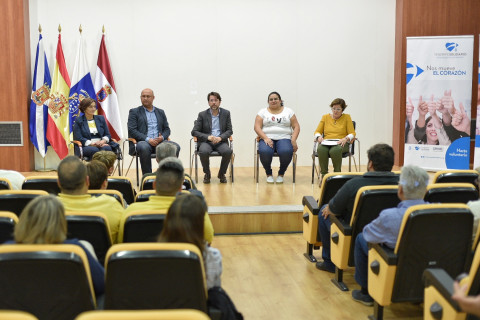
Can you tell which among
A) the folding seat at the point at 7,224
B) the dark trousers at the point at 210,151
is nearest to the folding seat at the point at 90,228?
the folding seat at the point at 7,224

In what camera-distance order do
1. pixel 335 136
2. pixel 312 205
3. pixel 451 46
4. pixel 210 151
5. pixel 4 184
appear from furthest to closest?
1. pixel 451 46
2. pixel 335 136
3. pixel 210 151
4. pixel 312 205
5. pixel 4 184

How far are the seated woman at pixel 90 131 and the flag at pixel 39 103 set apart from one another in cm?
141

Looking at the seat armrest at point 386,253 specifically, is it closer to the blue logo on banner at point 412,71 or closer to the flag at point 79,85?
the blue logo on banner at point 412,71

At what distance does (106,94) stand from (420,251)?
19.7 feet

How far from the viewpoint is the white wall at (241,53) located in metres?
8.28

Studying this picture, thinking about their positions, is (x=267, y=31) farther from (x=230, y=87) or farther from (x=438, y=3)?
(x=438, y=3)

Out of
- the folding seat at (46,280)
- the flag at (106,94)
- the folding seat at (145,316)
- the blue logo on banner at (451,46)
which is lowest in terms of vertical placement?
the folding seat at (46,280)

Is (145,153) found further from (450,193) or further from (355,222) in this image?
(450,193)

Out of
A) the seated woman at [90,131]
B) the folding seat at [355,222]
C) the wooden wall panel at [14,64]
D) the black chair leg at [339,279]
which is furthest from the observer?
the wooden wall panel at [14,64]

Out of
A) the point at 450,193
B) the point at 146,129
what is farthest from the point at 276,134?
the point at 450,193

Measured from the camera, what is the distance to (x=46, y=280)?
2172mm

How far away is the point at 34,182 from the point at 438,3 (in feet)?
20.5

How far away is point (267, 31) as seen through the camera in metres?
8.51

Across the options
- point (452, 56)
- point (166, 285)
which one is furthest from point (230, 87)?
point (166, 285)
